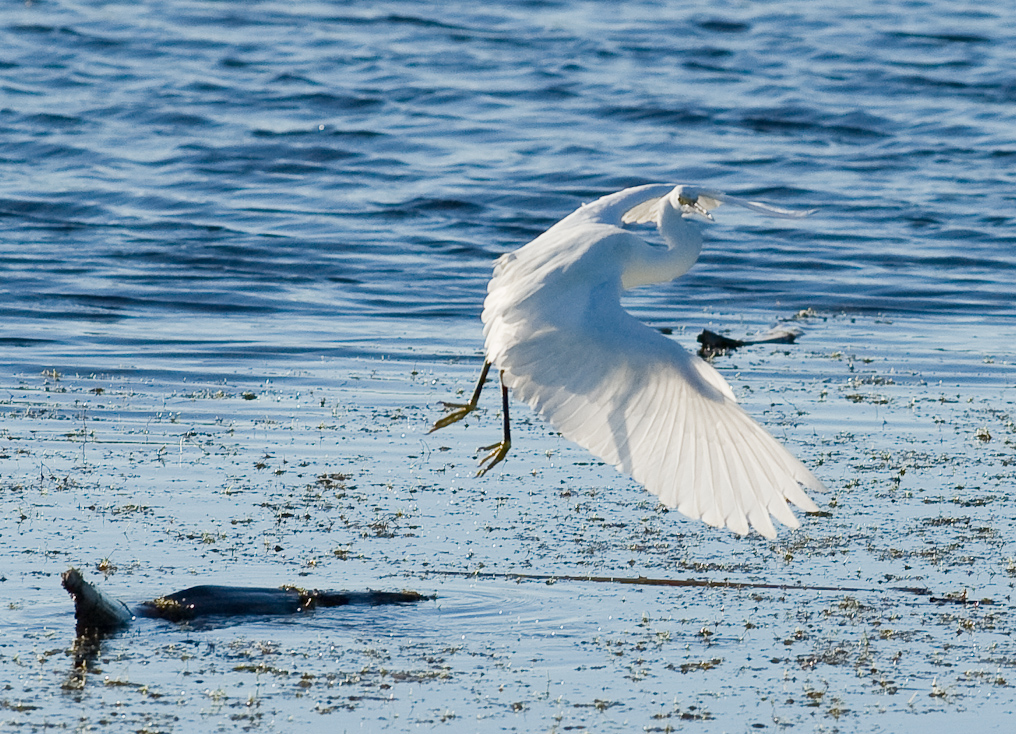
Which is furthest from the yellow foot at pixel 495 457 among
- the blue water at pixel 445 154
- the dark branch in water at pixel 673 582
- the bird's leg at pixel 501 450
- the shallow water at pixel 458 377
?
the blue water at pixel 445 154

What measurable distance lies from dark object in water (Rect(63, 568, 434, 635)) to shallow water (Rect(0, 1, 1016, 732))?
0.20 ft

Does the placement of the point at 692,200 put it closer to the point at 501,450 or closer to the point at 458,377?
the point at 501,450

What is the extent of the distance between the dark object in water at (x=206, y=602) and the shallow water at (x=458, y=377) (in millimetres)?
61

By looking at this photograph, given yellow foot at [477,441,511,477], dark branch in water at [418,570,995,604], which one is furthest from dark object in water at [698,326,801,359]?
dark branch in water at [418,570,995,604]

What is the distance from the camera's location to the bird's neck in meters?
6.00

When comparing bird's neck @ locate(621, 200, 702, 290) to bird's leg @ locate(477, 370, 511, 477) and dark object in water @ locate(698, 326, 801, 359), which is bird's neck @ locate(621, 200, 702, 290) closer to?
bird's leg @ locate(477, 370, 511, 477)

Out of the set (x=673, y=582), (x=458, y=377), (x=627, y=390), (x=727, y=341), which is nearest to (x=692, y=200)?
(x=627, y=390)

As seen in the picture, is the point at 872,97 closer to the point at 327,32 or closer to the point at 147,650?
the point at 327,32

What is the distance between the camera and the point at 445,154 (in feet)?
56.6

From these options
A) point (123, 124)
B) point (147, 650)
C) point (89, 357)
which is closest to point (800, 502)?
point (147, 650)

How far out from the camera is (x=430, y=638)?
5.09 m

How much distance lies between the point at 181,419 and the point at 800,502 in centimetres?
379

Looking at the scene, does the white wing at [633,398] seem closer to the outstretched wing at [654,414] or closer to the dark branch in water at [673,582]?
the outstretched wing at [654,414]

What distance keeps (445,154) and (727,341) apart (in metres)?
7.96
